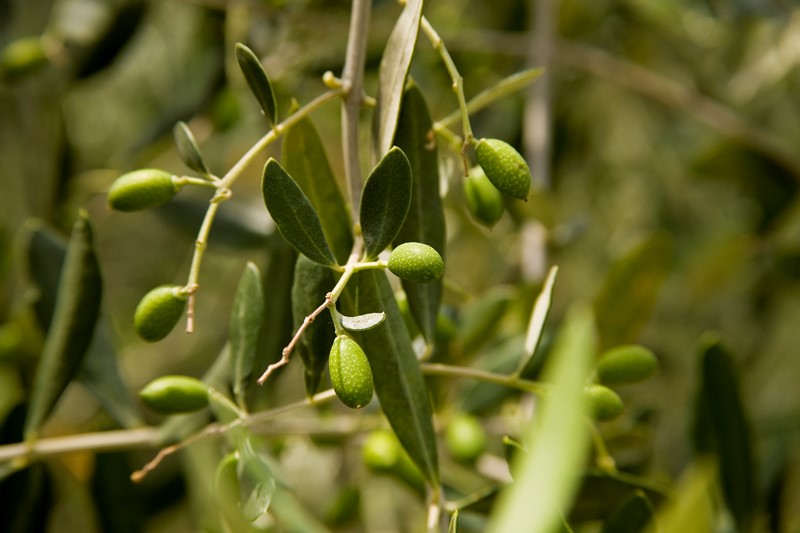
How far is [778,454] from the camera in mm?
1279

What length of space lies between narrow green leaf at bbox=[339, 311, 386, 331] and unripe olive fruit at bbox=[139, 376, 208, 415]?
0.90 feet

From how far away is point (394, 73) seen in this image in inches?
27.6

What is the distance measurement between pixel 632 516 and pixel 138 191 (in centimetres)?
56

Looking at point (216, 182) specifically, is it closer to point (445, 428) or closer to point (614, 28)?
point (445, 428)

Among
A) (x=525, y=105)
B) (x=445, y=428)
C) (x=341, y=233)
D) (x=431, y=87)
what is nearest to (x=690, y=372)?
(x=525, y=105)

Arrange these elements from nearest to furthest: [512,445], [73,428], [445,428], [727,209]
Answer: [512,445]
[445,428]
[73,428]
[727,209]

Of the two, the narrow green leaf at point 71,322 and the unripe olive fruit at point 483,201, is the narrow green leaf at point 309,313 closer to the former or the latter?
the unripe olive fruit at point 483,201

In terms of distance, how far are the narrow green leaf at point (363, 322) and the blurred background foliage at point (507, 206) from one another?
0.83ft

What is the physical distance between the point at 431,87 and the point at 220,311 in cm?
110

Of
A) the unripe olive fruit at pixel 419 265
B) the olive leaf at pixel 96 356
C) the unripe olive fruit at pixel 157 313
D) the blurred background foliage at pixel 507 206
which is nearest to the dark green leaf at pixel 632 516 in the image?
the blurred background foliage at pixel 507 206

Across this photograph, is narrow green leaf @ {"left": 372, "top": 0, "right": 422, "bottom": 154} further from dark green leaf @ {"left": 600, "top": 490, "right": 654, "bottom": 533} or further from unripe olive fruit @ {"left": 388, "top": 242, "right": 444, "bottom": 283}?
dark green leaf @ {"left": 600, "top": 490, "right": 654, "bottom": 533}

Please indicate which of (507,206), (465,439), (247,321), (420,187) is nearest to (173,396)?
(247,321)

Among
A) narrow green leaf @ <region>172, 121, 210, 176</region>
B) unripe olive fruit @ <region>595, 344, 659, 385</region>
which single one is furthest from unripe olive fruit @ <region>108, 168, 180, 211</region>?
unripe olive fruit @ <region>595, 344, 659, 385</region>

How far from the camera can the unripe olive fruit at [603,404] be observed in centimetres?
78
